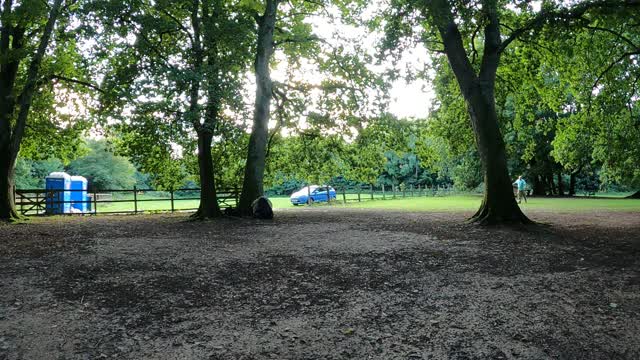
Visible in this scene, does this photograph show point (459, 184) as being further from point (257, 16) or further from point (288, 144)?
point (257, 16)

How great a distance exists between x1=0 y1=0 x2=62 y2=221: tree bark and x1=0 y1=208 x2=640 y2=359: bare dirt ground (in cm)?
842

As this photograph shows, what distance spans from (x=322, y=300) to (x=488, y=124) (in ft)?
34.3

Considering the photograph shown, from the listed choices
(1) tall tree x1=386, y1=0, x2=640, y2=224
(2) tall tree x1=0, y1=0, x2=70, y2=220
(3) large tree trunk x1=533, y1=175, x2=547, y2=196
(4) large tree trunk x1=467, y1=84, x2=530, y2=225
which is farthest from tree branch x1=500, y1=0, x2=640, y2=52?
(3) large tree trunk x1=533, y1=175, x2=547, y2=196

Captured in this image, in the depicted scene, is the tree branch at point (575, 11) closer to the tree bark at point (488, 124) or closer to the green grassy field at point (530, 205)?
the tree bark at point (488, 124)

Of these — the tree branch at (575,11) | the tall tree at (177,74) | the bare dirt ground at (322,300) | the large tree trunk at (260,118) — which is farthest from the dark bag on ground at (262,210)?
the tree branch at (575,11)

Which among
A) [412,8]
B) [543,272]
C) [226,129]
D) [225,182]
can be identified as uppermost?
[412,8]

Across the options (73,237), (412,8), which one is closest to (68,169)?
(73,237)

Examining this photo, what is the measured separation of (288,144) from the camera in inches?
914

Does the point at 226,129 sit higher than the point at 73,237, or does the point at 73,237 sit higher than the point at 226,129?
the point at 226,129

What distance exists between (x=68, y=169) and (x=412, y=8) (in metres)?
69.8

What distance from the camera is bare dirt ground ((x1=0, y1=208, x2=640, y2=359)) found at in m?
4.25

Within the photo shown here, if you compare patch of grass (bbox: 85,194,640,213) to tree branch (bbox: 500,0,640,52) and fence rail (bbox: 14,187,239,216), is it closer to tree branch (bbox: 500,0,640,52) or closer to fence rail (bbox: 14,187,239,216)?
fence rail (bbox: 14,187,239,216)

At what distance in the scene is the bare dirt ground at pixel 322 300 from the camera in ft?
A: 13.9

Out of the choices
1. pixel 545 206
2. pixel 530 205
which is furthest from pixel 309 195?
pixel 545 206
